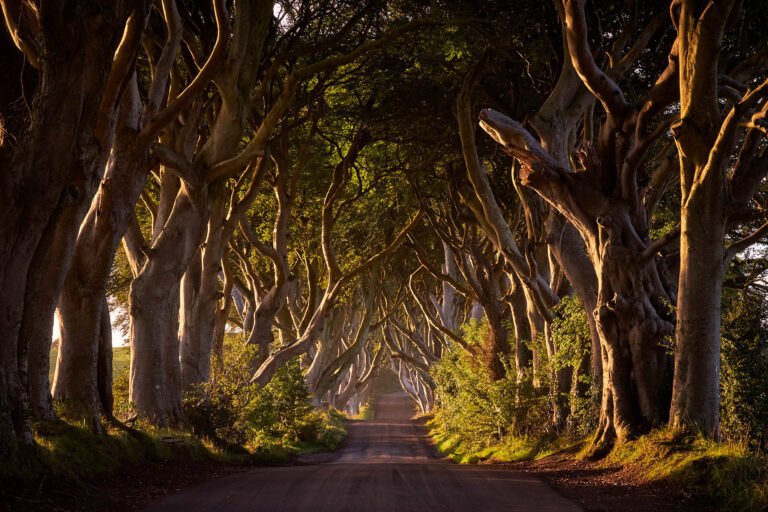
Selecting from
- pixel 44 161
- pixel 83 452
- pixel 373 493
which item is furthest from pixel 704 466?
pixel 44 161

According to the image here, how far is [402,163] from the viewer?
2230 cm

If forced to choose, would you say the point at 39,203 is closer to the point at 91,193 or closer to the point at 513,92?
the point at 91,193

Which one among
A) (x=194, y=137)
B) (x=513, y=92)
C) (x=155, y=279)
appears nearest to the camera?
(x=155, y=279)

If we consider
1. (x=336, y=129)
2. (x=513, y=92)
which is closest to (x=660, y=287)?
(x=513, y=92)

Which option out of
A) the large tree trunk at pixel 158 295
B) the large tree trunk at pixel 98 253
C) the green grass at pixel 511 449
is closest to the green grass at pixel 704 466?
the green grass at pixel 511 449

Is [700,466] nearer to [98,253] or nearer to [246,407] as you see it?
[98,253]

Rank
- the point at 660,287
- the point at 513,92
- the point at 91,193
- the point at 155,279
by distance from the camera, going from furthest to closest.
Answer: the point at 513,92 → the point at 155,279 → the point at 660,287 → the point at 91,193

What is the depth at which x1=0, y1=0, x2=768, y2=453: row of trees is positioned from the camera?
7.97 metres

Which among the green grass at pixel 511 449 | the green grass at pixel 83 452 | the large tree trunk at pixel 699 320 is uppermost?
the large tree trunk at pixel 699 320

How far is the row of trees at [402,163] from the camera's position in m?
7.97

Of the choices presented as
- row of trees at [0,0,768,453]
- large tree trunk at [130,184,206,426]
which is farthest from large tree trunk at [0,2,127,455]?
large tree trunk at [130,184,206,426]

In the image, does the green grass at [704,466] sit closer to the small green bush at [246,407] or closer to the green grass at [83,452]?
the green grass at [83,452]

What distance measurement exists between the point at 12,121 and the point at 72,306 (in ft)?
10.7

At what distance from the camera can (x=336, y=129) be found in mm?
21625
